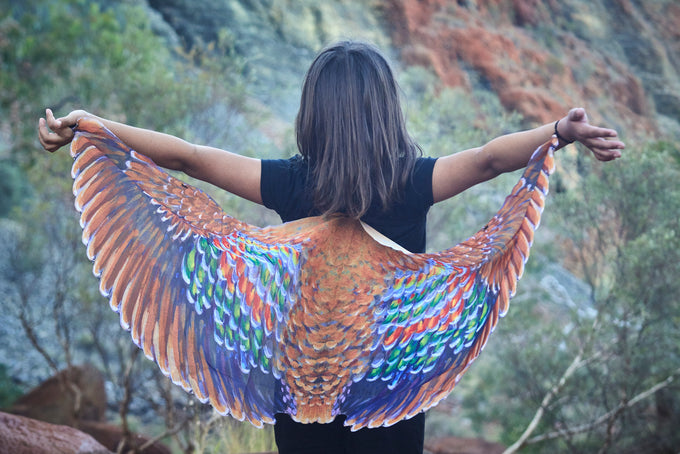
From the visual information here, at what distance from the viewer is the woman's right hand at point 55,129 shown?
1863mm

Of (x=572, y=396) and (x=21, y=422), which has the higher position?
(x=21, y=422)

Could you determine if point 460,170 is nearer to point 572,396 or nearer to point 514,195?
point 514,195

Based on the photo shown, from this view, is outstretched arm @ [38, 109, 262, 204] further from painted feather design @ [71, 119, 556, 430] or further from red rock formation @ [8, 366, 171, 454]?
red rock formation @ [8, 366, 171, 454]

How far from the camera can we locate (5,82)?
26.6 feet

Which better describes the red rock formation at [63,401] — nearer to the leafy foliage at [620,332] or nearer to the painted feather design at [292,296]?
the leafy foliage at [620,332]

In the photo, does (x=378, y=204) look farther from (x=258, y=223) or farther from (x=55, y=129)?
(x=258, y=223)

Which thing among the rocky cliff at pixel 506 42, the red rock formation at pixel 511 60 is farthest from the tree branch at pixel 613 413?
the red rock formation at pixel 511 60

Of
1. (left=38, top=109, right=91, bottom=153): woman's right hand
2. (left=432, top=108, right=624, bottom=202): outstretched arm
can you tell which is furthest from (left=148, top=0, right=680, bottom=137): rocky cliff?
(left=432, top=108, right=624, bottom=202): outstretched arm

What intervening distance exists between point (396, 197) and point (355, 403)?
0.60 m

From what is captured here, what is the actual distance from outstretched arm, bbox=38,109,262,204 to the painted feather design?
Answer: 4 cm

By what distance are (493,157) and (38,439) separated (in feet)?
7.75

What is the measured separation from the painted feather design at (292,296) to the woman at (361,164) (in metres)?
0.06

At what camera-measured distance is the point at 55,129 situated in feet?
6.20

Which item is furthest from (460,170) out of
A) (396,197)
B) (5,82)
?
(5,82)
